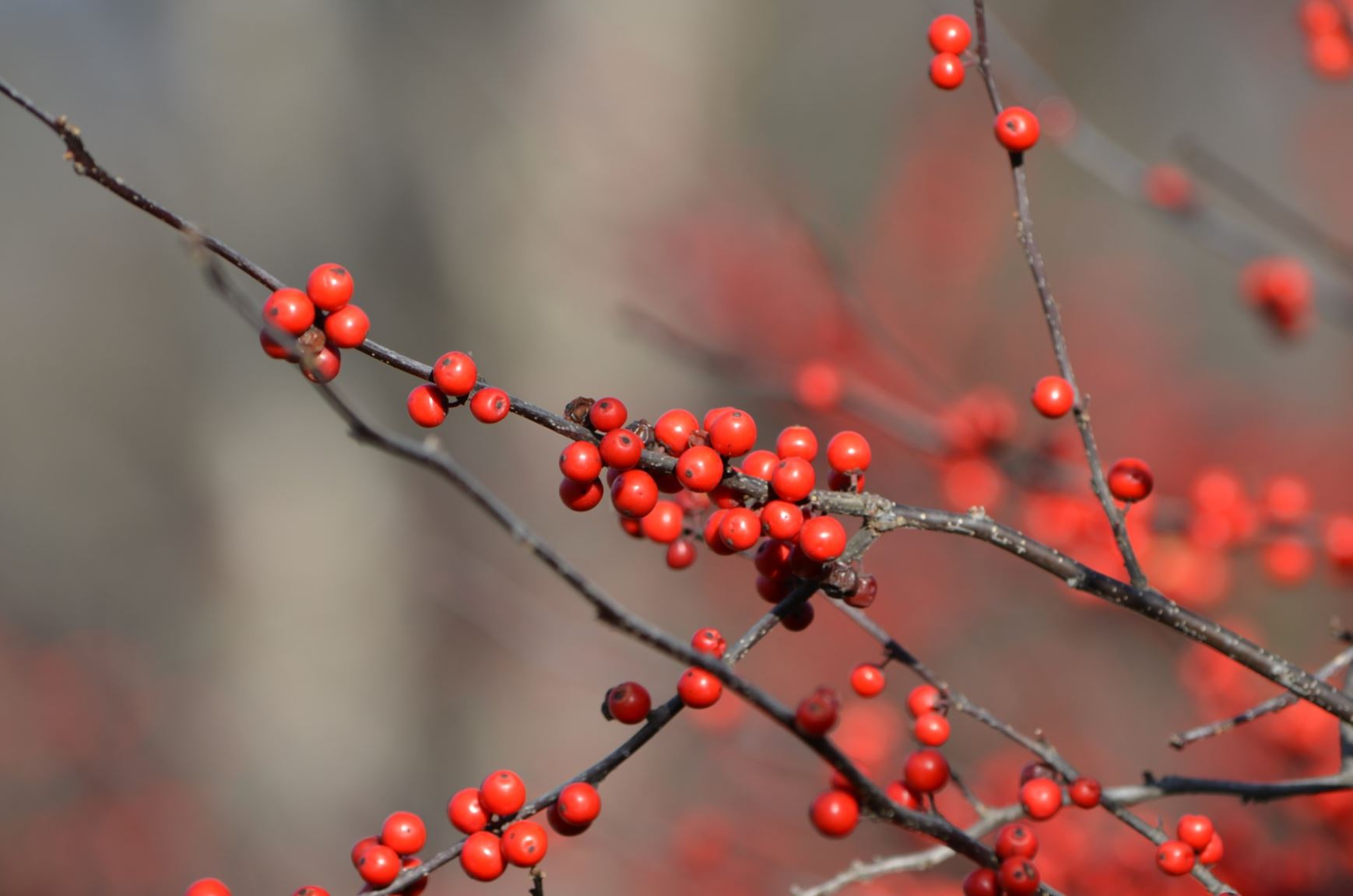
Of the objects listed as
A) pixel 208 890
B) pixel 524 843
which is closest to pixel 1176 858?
pixel 524 843

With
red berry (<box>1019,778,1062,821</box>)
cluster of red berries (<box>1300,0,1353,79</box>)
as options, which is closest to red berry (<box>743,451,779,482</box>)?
red berry (<box>1019,778,1062,821</box>)

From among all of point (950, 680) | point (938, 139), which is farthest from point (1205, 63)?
point (950, 680)

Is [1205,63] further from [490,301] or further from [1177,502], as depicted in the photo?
[1177,502]

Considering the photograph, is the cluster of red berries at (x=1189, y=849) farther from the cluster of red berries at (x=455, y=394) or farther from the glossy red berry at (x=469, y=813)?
the cluster of red berries at (x=455, y=394)

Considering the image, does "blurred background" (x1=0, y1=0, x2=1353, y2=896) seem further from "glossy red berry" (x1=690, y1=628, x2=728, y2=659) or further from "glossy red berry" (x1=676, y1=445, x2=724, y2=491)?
"glossy red berry" (x1=676, y1=445, x2=724, y2=491)

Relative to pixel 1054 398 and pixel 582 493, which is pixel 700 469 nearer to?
pixel 582 493

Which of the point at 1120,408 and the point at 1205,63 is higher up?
the point at 1205,63

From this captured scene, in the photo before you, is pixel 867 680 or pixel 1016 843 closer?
pixel 1016 843
